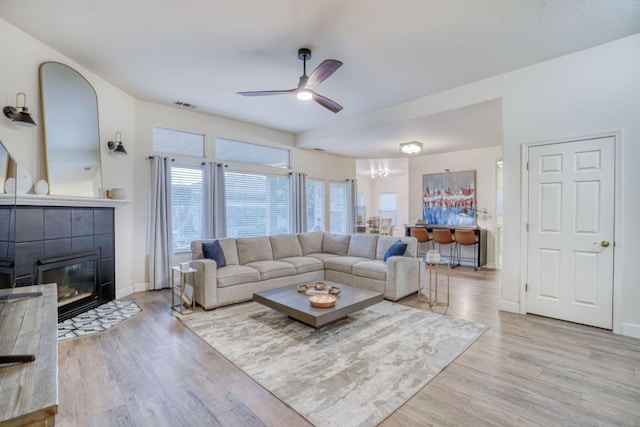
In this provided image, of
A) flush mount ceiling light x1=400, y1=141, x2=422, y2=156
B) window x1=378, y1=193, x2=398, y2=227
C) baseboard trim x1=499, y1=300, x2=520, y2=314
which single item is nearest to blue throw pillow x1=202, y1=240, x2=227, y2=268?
baseboard trim x1=499, y1=300, x2=520, y2=314

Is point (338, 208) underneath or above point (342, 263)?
above

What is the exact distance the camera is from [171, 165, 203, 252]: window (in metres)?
5.25

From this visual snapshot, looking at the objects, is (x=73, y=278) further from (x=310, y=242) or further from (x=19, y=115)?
(x=310, y=242)

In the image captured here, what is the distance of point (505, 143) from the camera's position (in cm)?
391

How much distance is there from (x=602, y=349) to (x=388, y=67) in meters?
3.62

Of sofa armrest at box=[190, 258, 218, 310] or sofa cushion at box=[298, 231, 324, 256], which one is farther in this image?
sofa cushion at box=[298, 231, 324, 256]

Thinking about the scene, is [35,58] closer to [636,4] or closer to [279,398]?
[279,398]

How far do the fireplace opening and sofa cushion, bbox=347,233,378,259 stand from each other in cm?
379

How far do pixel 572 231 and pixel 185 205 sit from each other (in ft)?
18.2

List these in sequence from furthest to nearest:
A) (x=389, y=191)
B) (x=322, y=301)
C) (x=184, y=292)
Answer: (x=389, y=191)
(x=184, y=292)
(x=322, y=301)

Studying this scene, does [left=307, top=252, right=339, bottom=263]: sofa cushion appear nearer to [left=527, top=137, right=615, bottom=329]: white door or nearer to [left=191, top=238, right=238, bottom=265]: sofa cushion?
[left=191, top=238, right=238, bottom=265]: sofa cushion

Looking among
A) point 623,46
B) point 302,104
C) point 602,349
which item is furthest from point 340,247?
point 623,46

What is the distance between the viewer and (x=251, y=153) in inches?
248

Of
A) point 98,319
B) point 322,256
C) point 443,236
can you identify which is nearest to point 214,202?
point 322,256
